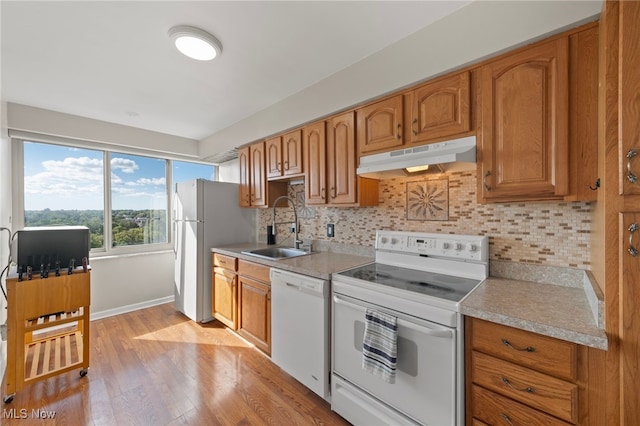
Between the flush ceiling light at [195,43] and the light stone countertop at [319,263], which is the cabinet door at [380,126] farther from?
the flush ceiling light at [195,43]

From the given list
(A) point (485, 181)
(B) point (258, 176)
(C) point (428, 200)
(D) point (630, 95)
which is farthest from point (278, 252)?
(D) point (630, 95)

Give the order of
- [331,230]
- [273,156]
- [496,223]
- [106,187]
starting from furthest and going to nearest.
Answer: [106,187] → [273,156] → [331,230] → [496,223]

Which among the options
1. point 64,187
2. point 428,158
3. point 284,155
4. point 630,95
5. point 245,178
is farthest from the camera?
point 245,178

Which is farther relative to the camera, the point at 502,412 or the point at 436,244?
the point at 436,244

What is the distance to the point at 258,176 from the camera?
309 cm

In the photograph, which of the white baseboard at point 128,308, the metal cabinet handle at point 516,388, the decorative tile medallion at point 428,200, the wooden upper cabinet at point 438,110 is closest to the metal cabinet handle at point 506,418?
the metal cabinet handle at point 516,388

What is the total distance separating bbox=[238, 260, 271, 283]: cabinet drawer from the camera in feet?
7.63

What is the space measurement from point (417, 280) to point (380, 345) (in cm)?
46

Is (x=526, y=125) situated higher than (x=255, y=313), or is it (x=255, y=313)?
(x=526, y=125)

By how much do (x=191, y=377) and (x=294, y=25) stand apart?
266cm

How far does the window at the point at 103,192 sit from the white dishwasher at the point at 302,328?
266cm

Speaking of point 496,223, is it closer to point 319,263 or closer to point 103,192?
point 319,263

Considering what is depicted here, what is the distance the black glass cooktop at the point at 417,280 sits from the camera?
1397 mm

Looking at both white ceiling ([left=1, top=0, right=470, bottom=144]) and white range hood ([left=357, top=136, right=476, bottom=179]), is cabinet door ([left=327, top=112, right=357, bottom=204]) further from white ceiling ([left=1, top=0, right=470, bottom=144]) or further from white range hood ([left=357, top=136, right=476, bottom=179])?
white ceiling ([left=1, top=0, right=470, bottom=144])
